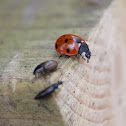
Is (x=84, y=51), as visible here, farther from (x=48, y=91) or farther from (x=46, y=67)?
(x=48, y=91)

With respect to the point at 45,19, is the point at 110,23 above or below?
above

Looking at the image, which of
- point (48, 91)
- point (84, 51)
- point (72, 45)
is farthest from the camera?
point (72, 45)

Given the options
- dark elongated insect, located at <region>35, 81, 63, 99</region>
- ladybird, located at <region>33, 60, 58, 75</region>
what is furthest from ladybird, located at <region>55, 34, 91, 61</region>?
dark elongated insect, located at <region>35, 81, 63, 99</region>

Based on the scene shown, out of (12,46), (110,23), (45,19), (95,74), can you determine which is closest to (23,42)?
(12,46)

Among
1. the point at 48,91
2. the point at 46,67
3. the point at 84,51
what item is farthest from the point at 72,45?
the point at 48,91

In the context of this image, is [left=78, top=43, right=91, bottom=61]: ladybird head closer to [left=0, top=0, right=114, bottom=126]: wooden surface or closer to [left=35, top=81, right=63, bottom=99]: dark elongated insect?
[left=0, top=0, right=114, bottom=126]: wooden surface

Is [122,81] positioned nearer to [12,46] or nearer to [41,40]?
[41,40]

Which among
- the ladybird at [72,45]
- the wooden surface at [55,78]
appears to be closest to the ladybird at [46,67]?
the wooden surface at [55,78]
